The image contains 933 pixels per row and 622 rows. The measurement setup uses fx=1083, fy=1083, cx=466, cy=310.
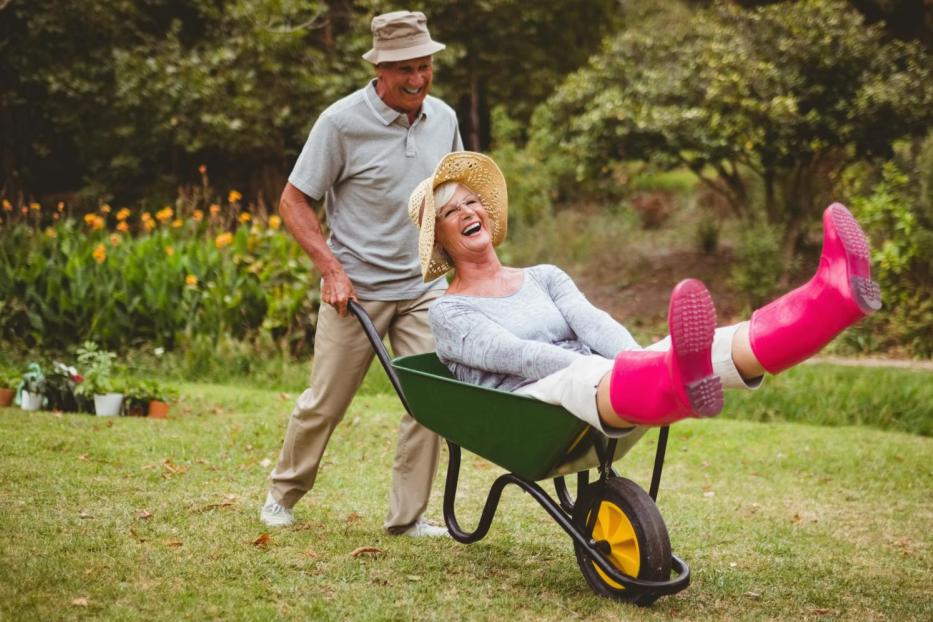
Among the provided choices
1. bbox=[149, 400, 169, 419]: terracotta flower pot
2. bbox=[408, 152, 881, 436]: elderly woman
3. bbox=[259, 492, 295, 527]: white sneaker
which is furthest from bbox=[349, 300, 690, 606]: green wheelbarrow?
bbox=[149, 400, 169, 419]: terracotta flower pot

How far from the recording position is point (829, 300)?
8.68ft

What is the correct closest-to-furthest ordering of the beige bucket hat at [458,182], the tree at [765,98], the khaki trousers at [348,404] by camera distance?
→ 1. the beige bucket hat at [458,182]
2. the khaki trousers at [348,404]
3. the tree at [765,98]

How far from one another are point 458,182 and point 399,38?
565mm

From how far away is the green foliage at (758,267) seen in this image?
966 cm

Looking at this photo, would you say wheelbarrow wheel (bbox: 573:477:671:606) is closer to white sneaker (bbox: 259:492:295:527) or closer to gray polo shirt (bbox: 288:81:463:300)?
gray polo shirt (bbox: 288:81:463:300)

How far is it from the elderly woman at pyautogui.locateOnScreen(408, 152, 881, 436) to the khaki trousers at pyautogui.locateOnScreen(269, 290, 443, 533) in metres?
0.40

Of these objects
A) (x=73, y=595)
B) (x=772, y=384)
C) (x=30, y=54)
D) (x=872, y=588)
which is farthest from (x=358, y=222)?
(x=30, y=54)

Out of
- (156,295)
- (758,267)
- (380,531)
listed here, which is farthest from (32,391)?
(758,267)

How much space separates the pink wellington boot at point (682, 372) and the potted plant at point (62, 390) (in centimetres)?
445

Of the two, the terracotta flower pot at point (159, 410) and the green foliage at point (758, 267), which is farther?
the green foliage at point (758, 267)

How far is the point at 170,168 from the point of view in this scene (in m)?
15.5

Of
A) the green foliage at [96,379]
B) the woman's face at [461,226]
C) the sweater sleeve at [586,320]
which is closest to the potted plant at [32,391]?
the green foliage at [96,379]

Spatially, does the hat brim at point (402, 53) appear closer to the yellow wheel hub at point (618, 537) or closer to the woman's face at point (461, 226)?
the woman's face at point (461, 226)

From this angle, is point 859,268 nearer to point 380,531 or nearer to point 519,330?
point 519,330
